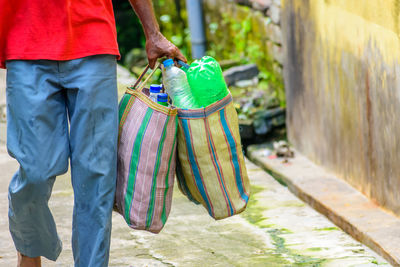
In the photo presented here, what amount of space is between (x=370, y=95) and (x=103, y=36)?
1827 millimetres

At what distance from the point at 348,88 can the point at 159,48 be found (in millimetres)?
1701

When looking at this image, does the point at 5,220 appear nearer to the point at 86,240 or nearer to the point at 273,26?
the point at 86,240

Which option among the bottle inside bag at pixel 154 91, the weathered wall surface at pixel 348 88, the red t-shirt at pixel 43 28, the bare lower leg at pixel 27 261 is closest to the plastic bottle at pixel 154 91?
the bottle inside bag at pixel 154 91

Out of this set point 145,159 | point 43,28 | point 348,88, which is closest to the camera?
point 43,28

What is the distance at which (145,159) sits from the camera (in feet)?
9.40

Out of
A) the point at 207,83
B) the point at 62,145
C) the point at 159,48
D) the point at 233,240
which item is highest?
the point at 159,48

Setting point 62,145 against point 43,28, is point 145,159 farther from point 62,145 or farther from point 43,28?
point 43,28

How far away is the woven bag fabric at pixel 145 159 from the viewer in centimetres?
286

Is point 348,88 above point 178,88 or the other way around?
the other way around

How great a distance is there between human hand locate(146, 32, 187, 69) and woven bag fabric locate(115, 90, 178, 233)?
189 millimetres

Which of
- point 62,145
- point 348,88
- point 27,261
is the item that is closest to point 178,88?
point 62,145

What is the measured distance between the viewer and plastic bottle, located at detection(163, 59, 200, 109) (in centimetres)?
293

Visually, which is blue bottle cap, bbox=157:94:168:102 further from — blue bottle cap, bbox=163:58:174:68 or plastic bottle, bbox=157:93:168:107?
blue bottle cap, bbox=163:58:174:68

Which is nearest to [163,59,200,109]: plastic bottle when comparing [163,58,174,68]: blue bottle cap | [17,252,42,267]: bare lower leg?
[163,58,174,68]: blue bottle cap
